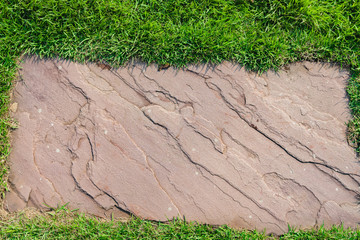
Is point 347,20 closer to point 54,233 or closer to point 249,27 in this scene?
point 249,27

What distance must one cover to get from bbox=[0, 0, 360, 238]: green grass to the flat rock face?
102mm

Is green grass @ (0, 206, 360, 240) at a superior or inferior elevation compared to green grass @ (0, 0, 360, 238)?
inferior

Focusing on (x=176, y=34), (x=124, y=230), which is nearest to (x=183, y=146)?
(x=124, y=230)

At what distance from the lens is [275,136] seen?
218 cm

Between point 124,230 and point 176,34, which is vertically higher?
point 176,34

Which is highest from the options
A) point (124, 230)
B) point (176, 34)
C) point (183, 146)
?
point (176, 34)

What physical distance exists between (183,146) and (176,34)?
873 mm

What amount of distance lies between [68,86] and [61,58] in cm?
24

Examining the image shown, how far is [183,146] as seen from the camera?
216 centimetres

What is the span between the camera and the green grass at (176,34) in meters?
2.20

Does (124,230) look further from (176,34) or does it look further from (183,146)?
(176,34)

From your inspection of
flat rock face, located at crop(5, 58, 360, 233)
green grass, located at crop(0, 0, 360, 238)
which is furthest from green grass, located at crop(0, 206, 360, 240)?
green grass, located at crop(0, 0, 360, 238)

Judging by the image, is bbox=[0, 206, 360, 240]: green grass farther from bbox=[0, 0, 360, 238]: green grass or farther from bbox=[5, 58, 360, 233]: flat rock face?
bbox=[0, 0, 360, 238]: green grass

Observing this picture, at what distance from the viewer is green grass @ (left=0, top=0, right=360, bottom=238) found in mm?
2203
